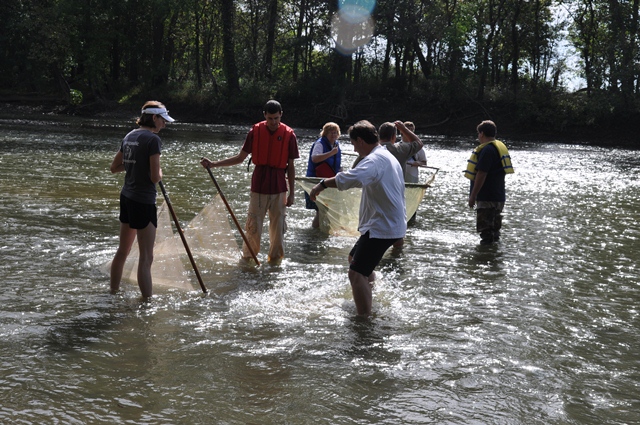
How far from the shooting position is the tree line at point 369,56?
42406 millimetres

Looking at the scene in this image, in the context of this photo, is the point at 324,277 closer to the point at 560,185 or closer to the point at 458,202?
the point at 458,202

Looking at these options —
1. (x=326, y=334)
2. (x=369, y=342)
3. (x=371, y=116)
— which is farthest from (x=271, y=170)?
(x=371, y=116)

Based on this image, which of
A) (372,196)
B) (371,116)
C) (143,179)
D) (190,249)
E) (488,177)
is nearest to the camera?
(372,196)

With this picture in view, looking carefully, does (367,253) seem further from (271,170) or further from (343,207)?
(343,207)

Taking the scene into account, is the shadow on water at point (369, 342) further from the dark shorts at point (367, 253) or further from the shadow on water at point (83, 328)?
the shadow on water at point (83, 328)

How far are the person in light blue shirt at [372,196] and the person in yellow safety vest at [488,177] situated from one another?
12.2 feet

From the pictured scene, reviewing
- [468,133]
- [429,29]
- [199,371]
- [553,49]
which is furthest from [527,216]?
[553,49]

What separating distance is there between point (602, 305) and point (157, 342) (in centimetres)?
444

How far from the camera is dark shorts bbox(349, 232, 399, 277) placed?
649 cm

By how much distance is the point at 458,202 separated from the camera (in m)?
15.4

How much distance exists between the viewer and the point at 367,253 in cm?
653

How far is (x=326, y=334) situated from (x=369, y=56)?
1750 inches

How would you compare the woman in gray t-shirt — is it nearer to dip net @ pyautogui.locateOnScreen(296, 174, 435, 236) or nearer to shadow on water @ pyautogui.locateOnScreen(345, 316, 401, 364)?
shadow on water @ pyautogui.locateOnScreen(345, 316, 401, 364)

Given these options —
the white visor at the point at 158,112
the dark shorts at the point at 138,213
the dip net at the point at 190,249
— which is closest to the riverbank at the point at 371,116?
the dip net at the point at 190,249
